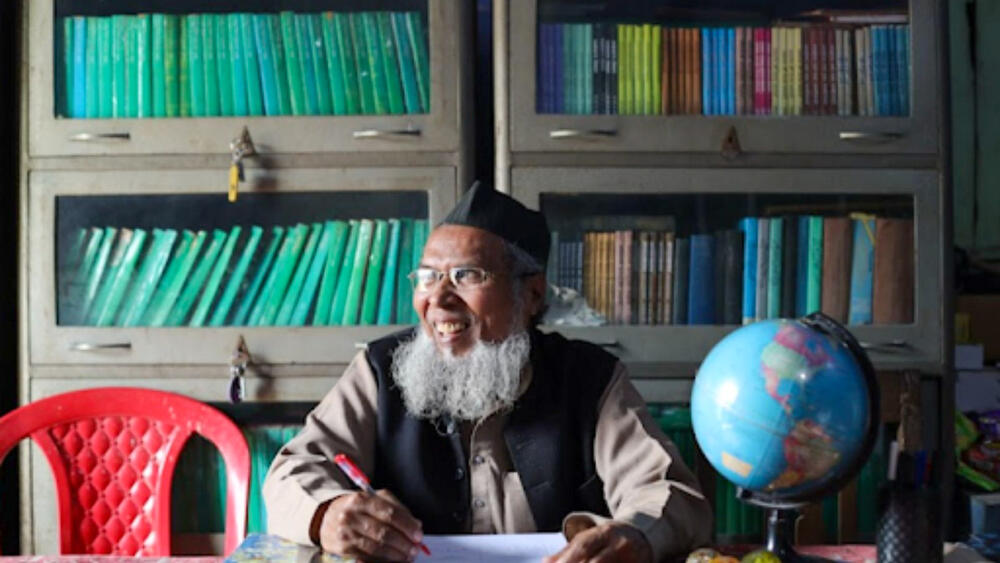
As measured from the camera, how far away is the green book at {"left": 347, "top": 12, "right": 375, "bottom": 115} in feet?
8.23

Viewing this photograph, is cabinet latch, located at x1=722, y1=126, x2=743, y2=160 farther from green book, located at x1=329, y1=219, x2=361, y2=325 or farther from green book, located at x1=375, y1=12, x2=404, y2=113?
green book, located at x1=329, y1=219, x2=361, y2=325

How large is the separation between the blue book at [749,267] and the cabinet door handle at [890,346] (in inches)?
11.7

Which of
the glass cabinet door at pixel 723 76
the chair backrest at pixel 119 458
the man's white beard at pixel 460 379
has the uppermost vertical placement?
the glass cabinet door at pixel 723 76

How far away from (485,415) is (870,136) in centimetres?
129

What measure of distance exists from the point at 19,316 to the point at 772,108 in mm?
2112

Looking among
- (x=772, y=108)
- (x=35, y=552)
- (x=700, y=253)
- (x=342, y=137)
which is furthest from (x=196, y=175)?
(x=772, y=108)

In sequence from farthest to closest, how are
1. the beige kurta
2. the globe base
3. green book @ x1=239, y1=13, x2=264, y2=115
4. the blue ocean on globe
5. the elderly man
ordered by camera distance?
green book @ x1=239, y1=13, x2=264, y2=115
the elderly man
the beige kurta
the globe base
the blue ocean on globe

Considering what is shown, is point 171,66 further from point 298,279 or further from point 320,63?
point 298,279

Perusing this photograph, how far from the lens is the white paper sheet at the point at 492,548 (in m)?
1.45

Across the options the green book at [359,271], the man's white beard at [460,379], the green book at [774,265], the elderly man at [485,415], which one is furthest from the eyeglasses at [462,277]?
the green book at [774,265]

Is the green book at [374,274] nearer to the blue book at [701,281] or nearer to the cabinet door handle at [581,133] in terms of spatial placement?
the cabinet door handle at [581,133]

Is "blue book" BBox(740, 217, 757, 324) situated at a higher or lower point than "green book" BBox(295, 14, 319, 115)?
lower

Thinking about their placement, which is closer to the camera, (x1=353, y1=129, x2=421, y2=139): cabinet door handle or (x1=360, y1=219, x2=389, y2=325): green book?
(x1=353, y1=129, x2=421, y2=139): cabinet door handle

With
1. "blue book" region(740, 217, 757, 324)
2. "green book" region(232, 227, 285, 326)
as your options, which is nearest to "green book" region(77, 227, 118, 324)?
"green book" region(232, 227, 285, 326)
